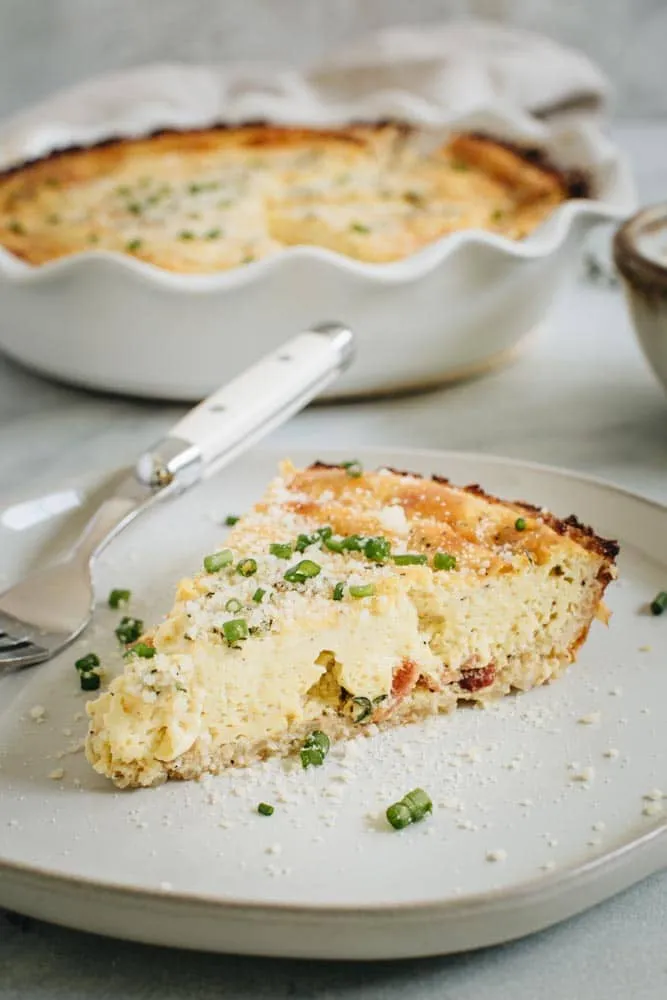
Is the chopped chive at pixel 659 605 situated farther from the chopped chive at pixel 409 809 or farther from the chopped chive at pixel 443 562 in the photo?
the chopped chive at pixel 409 809

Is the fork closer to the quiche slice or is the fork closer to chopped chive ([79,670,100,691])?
chopped chive ([79,670,100,691])

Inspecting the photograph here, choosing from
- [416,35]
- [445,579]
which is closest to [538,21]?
[416,35]

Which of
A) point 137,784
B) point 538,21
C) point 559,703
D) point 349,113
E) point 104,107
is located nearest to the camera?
point 137,784

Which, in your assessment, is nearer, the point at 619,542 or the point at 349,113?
the point at 619,542

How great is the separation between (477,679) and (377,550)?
240 mm

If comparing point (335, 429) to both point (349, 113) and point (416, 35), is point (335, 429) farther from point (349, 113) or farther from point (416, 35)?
point (416, 35)

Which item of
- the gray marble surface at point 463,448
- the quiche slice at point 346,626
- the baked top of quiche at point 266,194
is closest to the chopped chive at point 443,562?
the quiche slice at point 346,626

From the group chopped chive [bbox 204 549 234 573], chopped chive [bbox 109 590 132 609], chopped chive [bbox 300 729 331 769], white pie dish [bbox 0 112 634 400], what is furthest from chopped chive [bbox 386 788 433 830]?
white pie dish [bbox 0 112 634 400]

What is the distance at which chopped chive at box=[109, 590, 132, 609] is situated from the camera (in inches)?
88.4

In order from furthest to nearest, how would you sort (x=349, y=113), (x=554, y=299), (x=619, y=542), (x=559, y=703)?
1. (x=349, y=113)
2. (x=554, y=299)
3. (x=619, y=542)
4. (x=559, y=703)

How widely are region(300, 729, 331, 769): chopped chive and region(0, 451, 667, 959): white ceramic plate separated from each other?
2 centimetres

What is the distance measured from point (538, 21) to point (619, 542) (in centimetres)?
395

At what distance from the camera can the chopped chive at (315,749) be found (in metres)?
1.82

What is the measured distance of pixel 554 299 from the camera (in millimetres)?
3314
